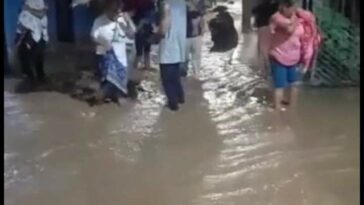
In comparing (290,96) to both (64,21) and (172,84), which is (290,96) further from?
(64,21)

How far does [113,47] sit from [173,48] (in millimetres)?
82

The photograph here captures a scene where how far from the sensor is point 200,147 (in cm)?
112

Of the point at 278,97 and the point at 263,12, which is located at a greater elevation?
the point at 263,12

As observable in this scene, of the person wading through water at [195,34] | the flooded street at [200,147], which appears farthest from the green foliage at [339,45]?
the person wading through water at [195,34]

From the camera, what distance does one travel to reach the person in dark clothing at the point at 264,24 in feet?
3.59

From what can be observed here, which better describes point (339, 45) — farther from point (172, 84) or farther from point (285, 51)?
point (172, 84)

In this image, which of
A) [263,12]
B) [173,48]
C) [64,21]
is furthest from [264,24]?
[64,21]

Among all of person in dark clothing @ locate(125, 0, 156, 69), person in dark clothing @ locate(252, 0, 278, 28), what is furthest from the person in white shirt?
person in dark clothing @ locate(252, 0, 278, 28)

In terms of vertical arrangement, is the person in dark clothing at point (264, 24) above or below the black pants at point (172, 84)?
above

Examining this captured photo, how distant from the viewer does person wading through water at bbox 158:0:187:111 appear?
109cm

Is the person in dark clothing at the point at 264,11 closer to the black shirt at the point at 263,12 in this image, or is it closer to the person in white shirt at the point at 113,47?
the black shirt at the point at 263,12

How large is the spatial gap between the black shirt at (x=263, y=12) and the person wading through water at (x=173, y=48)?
0.10 meters

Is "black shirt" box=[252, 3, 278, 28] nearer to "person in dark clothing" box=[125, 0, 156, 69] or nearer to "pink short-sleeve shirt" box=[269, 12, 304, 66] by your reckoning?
"pink short-sleeve shirt" box=[269, 12, 304, 66]

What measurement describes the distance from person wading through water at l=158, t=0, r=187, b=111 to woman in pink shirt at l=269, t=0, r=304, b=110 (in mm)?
123
